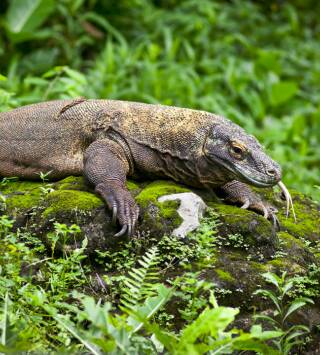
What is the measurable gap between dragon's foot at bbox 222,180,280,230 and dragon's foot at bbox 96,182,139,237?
95 centimetres

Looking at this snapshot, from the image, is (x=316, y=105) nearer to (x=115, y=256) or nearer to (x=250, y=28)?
(x=250, y=28)

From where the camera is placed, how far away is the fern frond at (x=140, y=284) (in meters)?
4.73

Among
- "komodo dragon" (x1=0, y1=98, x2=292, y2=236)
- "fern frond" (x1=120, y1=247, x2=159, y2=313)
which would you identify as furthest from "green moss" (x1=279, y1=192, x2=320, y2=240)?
"fern frond" (x1=120, y1=247, x2=159, y2=313)

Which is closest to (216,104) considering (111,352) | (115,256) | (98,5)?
(98,5)

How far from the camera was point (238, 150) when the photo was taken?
607 cm

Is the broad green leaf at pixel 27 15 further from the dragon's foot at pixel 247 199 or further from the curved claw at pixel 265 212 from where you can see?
the curved claw at pixel 265 212

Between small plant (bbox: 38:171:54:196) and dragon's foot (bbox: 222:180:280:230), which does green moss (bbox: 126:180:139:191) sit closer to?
small plant (bbox: 38:171:54:196)

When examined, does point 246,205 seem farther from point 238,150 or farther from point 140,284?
point 140,284

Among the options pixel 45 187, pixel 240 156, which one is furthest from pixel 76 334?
pixel 240 156

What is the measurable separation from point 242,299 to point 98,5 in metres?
9.06

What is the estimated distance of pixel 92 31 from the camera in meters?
13.1

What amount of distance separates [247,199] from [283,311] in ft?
4.39

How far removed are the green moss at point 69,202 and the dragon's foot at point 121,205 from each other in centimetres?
9

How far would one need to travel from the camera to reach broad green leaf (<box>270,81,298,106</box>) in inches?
480
